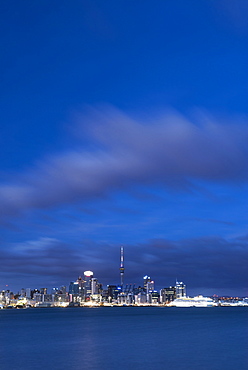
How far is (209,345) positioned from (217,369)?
28.5 meters

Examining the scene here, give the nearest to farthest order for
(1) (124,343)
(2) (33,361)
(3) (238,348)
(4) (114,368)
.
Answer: (4) (114,368), (2) (33,361), (3) (238,348), (1) (124,343)

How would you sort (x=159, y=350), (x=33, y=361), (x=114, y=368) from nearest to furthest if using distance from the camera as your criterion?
(x=114, y=368) < (x=33, y=361) < (x=159, y=350)

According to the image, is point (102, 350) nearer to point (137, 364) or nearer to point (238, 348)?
point (137, 364)

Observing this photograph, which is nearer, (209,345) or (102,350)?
(102,350)

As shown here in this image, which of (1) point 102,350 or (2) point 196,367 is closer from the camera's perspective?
(2) point 196,367

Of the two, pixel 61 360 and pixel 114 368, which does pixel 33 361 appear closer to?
pixel 61 360

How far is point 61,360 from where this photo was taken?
63.6 meters

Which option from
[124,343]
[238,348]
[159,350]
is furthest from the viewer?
[124,343]

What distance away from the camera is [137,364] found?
6050 centimetres

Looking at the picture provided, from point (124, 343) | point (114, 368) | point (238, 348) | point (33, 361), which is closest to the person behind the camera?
point (114, 368)

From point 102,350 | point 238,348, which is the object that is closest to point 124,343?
point 102,350

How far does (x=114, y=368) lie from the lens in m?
57.0

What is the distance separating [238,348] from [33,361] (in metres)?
37.9

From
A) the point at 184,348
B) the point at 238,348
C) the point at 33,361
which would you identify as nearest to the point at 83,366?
the point at 33,361
